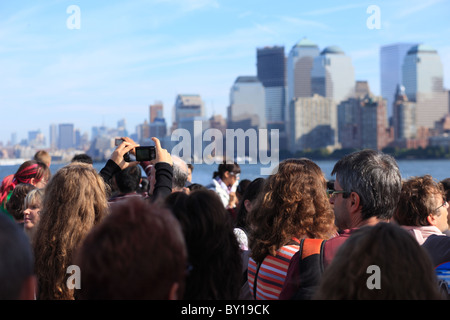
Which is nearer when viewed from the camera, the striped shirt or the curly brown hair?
the striped shirt

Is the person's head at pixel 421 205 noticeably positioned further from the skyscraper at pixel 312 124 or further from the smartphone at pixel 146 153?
the skyscraper at pixel 312 124

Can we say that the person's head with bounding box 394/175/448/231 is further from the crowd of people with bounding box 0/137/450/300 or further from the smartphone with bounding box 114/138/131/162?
the smartphone with bounding box 114/138/131/162

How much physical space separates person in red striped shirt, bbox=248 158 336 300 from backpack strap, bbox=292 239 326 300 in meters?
0.23

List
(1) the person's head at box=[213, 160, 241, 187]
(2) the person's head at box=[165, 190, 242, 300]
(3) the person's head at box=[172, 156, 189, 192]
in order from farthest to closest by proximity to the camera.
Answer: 1. (1) the person's head at box=[213, 160, 241, 187]
2. (3) the person's head at box=[172, 156, 189, 192]
3. (2) the person's head at box=[165, 190, 242, 300]

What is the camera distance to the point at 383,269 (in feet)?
6.33

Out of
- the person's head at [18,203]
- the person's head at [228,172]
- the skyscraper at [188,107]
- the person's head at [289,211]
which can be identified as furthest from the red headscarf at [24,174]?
the skyscraper at [188,107]

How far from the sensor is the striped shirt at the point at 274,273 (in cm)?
299

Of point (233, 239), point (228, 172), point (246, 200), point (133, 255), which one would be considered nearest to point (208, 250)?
point (233, 239)

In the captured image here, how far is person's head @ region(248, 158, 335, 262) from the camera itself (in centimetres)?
307

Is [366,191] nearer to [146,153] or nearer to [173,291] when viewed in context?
[146,153]

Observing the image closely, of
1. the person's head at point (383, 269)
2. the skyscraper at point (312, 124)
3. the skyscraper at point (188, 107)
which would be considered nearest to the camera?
the person's head at point (383, 269)

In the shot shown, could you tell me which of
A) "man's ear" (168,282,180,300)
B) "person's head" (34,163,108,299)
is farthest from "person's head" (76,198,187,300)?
"person's head" (34,163,108,299)
